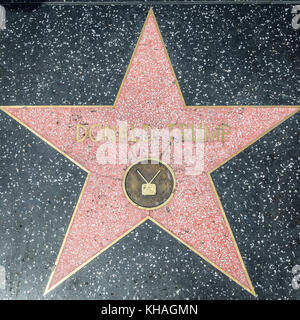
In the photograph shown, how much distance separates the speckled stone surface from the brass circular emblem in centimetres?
12

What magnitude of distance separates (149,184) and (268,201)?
568 millimetres

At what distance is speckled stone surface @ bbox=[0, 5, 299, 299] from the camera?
1.26m

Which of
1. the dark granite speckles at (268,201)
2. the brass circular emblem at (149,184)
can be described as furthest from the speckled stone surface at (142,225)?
the brass circular emblem at (149,184)

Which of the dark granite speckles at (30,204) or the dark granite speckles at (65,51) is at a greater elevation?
the dark granite speckles at (65,51)

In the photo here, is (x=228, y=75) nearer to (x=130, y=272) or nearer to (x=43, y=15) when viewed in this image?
(x=43, y=15)

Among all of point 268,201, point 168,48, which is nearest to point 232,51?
point 168,48

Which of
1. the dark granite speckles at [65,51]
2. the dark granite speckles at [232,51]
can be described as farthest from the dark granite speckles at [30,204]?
the dark granite speckles at [232,51]

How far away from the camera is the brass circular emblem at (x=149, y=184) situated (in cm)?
→ 126

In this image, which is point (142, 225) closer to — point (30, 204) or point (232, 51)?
point (30, 204)

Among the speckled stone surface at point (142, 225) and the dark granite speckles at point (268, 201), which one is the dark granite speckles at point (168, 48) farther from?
the dark granite speckles at point (268, 201)

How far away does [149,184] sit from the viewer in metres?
1.27

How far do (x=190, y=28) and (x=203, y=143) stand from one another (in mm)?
559

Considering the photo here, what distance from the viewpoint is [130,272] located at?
1271 mm

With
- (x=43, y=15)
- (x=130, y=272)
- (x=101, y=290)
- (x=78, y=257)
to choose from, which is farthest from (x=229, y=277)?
(x=43, y=15)
